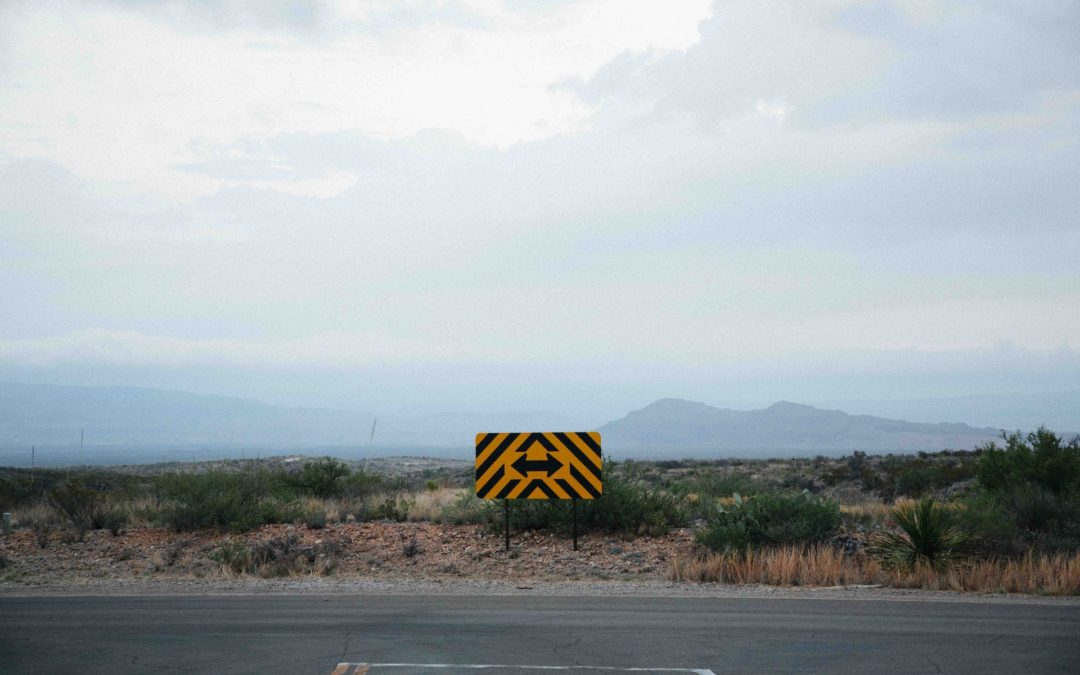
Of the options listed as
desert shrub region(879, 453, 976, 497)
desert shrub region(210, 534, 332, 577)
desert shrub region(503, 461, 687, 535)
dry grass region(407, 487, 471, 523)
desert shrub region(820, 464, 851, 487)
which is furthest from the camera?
desert shrub region(820, 464, 851, 487)

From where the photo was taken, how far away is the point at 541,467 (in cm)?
1853

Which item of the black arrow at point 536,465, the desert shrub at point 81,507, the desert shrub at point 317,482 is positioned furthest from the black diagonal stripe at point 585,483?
the desert shrub at point 317,482

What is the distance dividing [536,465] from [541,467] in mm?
108

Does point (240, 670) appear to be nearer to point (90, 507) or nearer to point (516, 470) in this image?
point (516, 470)

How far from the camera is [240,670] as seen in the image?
892 centimetres

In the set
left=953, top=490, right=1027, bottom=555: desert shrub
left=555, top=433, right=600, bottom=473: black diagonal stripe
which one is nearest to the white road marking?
left=555, top=433, right=600, bottom=473: black diagonal stripe

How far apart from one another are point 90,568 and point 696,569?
11573mm

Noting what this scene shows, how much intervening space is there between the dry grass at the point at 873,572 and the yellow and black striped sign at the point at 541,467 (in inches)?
107

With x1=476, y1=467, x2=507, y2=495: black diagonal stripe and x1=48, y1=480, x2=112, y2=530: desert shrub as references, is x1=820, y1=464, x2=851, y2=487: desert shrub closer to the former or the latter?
x1=476, y1=467, x2=507, y2=495: black diagonal stripe

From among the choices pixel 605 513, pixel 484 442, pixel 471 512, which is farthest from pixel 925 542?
pixel 471 512

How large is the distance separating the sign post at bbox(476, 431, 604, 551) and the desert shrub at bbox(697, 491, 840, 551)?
8.02ft

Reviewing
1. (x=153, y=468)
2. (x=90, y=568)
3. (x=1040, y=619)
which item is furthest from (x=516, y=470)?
(x=153, y=468)

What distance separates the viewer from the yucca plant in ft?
52.0

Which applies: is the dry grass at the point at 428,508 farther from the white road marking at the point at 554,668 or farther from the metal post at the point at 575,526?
the white road marking at the point at 554,668
